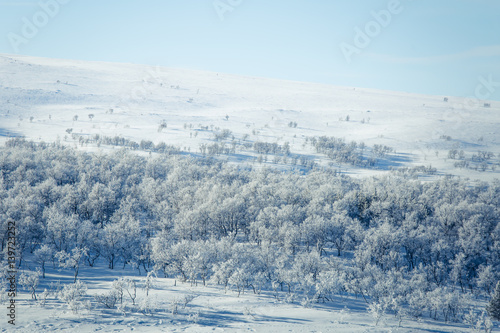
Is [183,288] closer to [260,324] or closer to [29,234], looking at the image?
[260,324]

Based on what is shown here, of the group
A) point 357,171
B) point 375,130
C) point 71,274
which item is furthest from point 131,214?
point 375,130

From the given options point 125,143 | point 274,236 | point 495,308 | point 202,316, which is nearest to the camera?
point 202,316

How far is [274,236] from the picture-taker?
161 feet

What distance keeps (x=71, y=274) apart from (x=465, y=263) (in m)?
53.5

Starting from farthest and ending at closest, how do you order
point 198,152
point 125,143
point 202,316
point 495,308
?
point 125,143, point 198,152, point 495,308, point 202,316

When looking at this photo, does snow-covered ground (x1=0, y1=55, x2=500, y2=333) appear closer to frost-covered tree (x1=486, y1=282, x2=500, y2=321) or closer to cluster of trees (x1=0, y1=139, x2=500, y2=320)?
cluster of trees (x1=0, y1=139, x2=500, y2=320)

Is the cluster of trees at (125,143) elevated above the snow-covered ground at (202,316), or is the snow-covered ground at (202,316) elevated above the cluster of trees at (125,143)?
the cluster of trees at (125,143)

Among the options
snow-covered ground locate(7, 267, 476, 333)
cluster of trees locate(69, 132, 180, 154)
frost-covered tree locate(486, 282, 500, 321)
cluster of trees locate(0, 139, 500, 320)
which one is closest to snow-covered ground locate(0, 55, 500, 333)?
snow-covered ground locate(7, 267, 476, 333)

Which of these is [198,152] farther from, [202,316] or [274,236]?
[202,316]

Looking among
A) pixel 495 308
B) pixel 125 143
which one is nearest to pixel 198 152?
pixel 125 143

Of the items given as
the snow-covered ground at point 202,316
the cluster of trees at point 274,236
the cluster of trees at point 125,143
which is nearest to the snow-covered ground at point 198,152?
the snow-covered ground at point 202,316

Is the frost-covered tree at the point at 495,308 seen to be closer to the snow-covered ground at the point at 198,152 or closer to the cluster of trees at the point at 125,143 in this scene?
the snow-covered ground at the point at 198,152

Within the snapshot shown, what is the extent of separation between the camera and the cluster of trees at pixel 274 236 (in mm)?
35906

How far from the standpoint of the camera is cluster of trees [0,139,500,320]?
3591 centimetres
